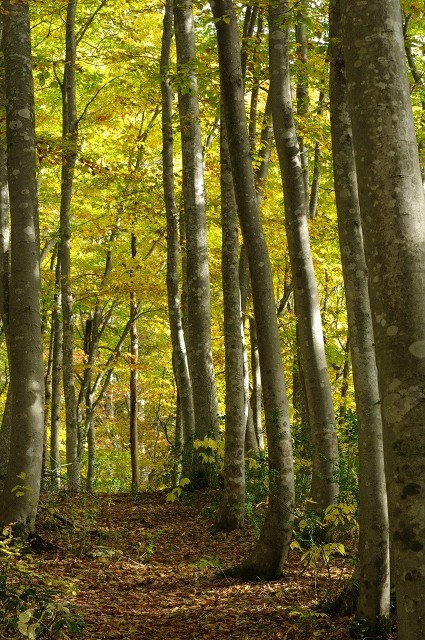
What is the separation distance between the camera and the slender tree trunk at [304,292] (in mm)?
8047

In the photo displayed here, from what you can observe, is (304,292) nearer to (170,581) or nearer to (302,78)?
(170,581)

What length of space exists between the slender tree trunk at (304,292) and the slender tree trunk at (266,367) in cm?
97

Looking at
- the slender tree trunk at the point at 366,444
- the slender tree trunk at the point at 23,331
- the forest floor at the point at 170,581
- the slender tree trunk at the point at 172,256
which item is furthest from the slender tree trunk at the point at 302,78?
the forest floor at the point at 170,581

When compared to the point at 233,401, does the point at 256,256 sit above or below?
above

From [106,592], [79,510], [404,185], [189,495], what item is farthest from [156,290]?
[404,185]

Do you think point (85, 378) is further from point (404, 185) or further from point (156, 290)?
point (404, 185)

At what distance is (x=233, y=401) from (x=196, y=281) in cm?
305

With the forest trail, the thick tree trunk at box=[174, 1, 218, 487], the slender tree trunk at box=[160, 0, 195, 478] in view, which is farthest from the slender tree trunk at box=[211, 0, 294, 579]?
the slender tree trunk at box=[160, 0, 195, 478]

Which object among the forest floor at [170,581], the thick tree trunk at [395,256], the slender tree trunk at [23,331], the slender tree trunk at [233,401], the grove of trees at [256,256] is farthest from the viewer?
the slender tree trunk at [233,401]

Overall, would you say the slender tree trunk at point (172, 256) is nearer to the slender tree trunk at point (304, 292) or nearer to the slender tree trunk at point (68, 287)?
the slender tree trunk at point (68, 287)

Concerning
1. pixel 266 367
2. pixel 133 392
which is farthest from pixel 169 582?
pixel 133 392

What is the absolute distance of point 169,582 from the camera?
729 centimetres

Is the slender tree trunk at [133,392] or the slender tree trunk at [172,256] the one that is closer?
the slender tree trunk at [172,256]

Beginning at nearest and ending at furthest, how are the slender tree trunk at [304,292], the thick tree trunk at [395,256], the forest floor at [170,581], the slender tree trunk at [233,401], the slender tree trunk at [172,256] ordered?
the thick tree trunk at [395,256] < the forest floor at [170,581] < the slender tree trunk at [304,292] < the slender tree trunk at [233,401] < the slender tree trunk at [172,256]
